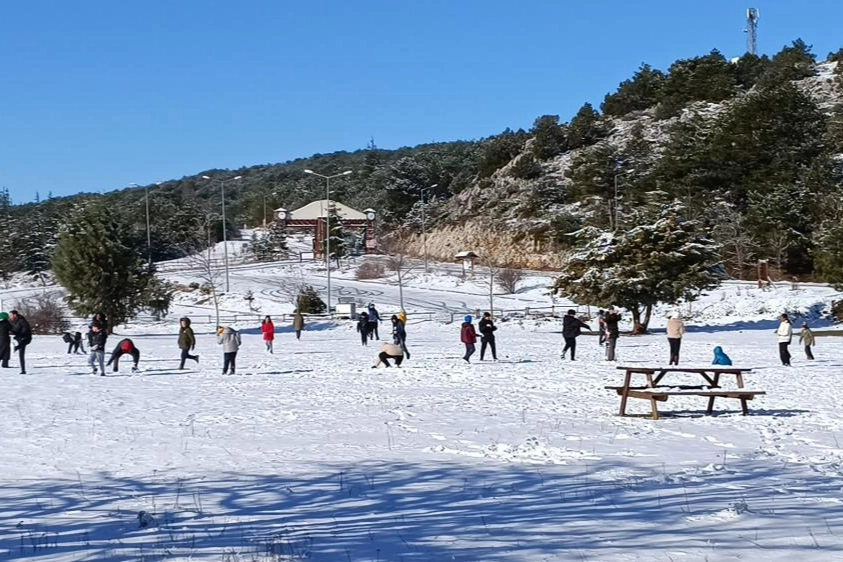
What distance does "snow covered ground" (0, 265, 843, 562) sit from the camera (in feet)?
21.6

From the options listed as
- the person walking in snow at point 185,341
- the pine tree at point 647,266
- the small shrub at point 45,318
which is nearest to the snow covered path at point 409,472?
the person walking in snow at point 185,341

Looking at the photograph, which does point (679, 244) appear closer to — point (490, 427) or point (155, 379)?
point (155, 379)

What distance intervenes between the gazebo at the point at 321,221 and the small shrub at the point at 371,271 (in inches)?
404

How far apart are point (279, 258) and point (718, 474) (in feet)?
305

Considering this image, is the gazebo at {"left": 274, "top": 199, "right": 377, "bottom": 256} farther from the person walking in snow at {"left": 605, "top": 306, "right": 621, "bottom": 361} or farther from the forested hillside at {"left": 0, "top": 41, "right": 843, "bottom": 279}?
the person walking in snow at {"left": 605, "top": 306, "right": 621, "bottom": 361}

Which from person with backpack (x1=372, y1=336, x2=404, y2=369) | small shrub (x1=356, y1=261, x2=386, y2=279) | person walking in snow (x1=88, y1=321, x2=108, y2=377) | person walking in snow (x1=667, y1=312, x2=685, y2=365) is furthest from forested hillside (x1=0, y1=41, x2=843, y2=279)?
person walking in snow (x1=88, y1=321, x2=108, y2=377)

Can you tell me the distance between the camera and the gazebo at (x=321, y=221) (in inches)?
3957

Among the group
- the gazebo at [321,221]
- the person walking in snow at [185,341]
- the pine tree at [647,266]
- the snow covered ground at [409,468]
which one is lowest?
the snow covered ground at [409,468]

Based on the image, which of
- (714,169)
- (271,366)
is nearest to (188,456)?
(271,366)

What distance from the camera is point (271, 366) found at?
2470 centimetres

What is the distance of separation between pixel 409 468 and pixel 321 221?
93.0 m

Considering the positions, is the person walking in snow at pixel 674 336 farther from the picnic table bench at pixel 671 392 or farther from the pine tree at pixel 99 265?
the pine tree at pixel 99 265

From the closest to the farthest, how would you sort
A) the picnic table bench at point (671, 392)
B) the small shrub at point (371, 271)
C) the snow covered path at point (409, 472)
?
1. the snow covered path at point (409, 472)
2. the picnic table bench at point (671, 392)
3. the small shrub at point (371, 271)

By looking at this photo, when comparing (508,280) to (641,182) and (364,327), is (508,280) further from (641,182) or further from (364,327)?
(364,327)
